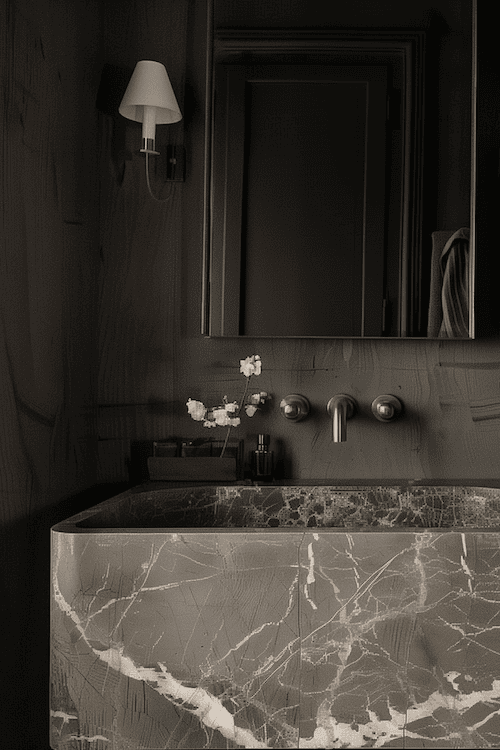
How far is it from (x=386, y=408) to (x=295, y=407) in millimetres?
194

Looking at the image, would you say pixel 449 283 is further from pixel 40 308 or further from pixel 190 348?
pixel 40 308

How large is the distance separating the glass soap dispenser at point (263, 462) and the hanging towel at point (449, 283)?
43cm

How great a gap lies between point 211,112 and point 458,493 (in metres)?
0.96

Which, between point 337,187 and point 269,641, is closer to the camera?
point 269,641

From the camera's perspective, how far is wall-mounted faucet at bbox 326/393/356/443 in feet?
4.79

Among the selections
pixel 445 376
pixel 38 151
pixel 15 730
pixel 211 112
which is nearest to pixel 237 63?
pixel 211 112

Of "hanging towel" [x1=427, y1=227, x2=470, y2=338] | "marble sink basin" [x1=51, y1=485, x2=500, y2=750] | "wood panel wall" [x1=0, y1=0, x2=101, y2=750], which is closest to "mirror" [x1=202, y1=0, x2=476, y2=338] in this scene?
"hanging towel" [x1=427, y1=227, x2=470, y2=338]

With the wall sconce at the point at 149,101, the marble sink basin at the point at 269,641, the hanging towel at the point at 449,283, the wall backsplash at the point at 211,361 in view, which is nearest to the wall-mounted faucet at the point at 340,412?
the wall backsplash at the point at 211,361

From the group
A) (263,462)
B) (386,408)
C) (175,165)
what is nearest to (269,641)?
(263,462)

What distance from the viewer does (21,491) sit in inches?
46.7

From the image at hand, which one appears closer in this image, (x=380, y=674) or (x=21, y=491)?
(x=380, y=674)

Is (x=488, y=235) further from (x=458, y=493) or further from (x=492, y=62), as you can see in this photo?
(x=458, y=493)

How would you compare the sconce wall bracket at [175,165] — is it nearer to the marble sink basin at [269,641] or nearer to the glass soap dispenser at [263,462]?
the glass soap dispenser at [263,462]

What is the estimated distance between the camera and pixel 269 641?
95 cm
